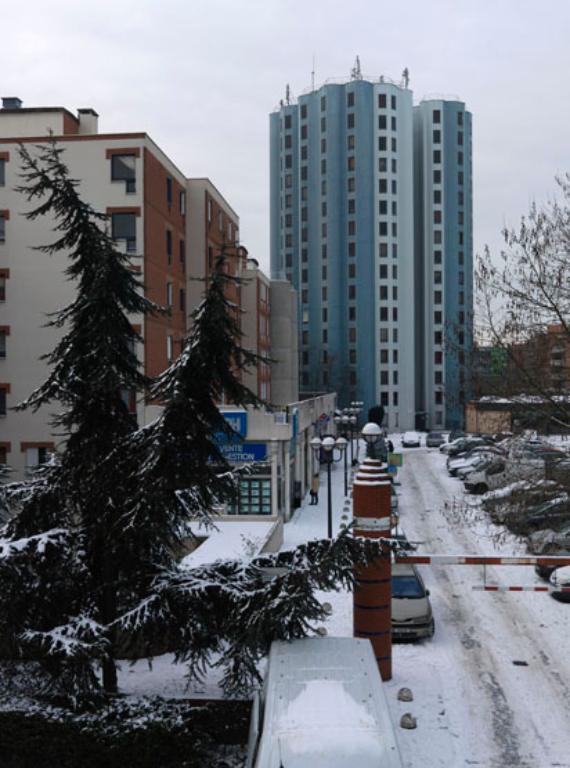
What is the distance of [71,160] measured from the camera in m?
31.9

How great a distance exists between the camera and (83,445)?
37.4ft

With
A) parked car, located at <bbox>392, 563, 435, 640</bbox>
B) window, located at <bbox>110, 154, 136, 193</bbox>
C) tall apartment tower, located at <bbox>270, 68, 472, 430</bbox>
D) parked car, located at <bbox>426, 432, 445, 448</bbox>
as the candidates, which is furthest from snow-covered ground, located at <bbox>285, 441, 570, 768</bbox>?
tall apartment tower, located at <bbox>270, 68, 472, 430</bbox>

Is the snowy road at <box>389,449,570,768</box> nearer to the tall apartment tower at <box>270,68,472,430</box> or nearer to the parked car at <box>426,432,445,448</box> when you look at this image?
the parked car at <box>426,432,445,448</box>

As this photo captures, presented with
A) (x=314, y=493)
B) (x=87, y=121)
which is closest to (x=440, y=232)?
(x=87, y=121)

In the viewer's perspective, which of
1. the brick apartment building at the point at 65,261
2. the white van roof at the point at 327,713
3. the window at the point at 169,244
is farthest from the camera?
the window at the point at 169,244

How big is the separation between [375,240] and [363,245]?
4.60 ft

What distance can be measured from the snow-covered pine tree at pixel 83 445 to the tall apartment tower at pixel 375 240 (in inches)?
2746

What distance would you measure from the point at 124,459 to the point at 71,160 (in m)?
24.3

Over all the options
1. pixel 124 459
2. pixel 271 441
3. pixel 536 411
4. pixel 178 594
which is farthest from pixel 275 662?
pixel 271 441

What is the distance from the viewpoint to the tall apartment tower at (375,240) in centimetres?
8231

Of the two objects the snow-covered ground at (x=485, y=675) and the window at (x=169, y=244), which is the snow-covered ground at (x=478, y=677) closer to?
the snow-covered ground at (x=485, y=675)

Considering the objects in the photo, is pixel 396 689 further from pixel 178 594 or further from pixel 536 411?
pixel 536 411

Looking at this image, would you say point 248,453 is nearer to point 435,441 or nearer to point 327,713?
point 327,713

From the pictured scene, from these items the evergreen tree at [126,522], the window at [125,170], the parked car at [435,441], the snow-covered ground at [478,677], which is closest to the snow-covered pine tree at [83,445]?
the evergreen tree at [126,522]
